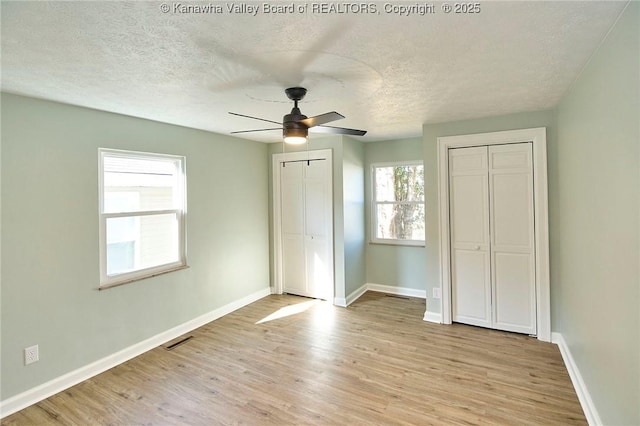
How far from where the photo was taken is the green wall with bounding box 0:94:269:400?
2.48 metres

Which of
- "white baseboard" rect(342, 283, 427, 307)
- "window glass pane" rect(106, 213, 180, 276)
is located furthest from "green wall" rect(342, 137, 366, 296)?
"window glass pane" rect(106, 213, 180, 276)

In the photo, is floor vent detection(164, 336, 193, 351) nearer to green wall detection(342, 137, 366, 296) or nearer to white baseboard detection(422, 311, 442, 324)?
green wall detection(342, 137, 366, 296)

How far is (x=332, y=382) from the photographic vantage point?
2.74 meters

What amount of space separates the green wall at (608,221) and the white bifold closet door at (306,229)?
285 centimetres

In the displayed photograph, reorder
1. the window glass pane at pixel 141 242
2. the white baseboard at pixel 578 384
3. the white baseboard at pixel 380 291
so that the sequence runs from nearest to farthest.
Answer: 1. the white baseboard at pixel 578 384
2. the window glass pane at pixel 141 242
3. the white baseboard at pixel 380 291

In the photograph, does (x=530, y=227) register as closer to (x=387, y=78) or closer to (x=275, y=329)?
(x=387, y=78)

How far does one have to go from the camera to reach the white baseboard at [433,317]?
3946mm

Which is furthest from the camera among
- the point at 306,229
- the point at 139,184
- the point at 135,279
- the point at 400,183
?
the point at 400,183

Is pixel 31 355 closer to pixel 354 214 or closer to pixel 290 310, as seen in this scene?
pixel 290 310

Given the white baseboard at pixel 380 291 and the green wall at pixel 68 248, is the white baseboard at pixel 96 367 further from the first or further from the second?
the white baseboard at pixel 380 291

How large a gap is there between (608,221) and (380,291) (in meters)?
3.72

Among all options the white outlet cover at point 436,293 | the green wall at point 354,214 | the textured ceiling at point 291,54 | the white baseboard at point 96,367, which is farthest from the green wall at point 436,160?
the white baseboard at point 96,367

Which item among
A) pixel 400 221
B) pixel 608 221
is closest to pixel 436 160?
pixel 400 221

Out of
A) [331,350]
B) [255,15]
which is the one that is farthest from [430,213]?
[255,15]
